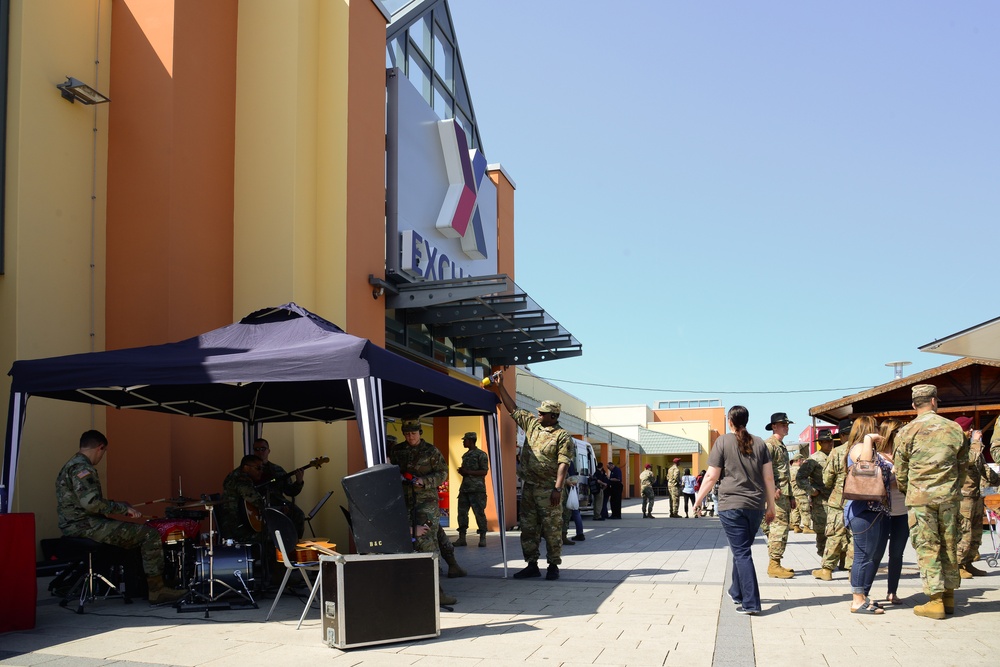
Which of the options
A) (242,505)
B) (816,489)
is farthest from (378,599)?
(816,489)

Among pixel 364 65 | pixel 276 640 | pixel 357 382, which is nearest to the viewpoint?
pixel 276 640

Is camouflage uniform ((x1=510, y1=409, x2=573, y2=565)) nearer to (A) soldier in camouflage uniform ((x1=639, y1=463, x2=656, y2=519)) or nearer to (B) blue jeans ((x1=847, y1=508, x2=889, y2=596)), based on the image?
(B) blue jeans ((x1=847, y1=508, x2=889, y2=596))

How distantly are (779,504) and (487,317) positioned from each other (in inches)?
244

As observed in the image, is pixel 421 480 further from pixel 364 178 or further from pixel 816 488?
pixel 364 178

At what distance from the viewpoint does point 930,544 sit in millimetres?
6629

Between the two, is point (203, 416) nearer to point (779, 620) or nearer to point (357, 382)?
point (357, 382)

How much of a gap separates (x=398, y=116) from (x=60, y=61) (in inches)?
197

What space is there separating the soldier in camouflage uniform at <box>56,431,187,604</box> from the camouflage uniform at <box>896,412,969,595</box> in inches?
244

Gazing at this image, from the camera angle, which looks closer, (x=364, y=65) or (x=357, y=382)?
(x=357, y=382)

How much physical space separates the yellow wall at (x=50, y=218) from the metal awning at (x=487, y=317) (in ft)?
12.2

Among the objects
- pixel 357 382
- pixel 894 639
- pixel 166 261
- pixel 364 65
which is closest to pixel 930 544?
pixel 894 639

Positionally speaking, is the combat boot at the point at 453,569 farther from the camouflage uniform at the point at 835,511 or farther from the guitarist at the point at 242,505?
the camouflage uniform at the point at 835,511

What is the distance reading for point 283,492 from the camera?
9430mm

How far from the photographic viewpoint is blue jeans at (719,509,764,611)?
7.00m
